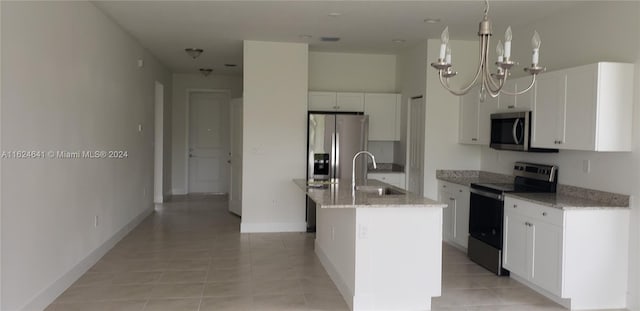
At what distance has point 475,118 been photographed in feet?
18.2

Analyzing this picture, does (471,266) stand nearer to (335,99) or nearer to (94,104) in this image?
(335,99)

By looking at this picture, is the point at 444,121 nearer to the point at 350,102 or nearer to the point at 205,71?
the point at 350,102

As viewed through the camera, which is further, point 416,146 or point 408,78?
point 408,78

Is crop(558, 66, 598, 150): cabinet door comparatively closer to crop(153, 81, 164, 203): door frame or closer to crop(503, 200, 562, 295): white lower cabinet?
crop(503, 200, 562, 295): white lower cabinet

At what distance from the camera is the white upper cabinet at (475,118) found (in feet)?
17.1

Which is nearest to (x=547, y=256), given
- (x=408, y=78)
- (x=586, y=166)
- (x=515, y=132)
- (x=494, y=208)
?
(x=494, y=208)

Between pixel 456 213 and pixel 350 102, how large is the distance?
218 centimetres

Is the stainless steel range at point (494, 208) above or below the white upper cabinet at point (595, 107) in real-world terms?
below

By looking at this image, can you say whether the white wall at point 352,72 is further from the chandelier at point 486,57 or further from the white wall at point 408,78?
the chandelier at point 486,57

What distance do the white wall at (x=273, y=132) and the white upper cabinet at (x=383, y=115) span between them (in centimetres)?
98

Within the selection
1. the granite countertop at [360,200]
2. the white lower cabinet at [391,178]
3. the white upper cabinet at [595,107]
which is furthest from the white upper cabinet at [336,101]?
the white upper cabinet at [595,107]

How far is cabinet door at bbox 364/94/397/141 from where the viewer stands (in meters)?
6.77

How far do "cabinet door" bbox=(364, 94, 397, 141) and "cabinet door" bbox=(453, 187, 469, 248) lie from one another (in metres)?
1.69

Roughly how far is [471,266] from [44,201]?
3.85 meters
